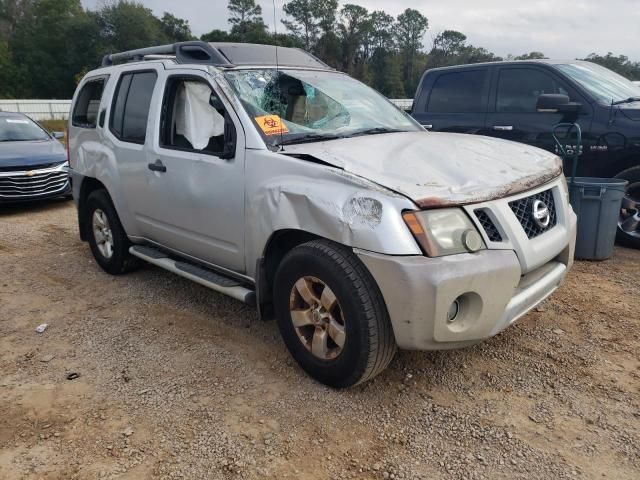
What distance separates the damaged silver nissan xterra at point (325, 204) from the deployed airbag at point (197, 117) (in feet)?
0.05

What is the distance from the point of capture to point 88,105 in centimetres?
503

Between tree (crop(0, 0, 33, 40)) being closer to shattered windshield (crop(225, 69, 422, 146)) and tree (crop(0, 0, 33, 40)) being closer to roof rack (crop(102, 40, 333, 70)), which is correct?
roof rack (crop(102, 40, 333, 70))

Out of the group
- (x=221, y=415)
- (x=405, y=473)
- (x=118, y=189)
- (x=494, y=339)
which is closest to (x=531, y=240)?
(x=494, y=339)

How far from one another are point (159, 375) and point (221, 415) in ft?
2.00

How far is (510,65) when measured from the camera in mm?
5902

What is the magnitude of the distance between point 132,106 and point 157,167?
0.80 meters

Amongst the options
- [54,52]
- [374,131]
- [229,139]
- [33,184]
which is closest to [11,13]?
[54,52]

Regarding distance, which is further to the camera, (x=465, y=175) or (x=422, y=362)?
(x=422, y=362)

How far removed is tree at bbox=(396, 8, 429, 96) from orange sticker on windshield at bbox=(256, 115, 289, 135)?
20182mm

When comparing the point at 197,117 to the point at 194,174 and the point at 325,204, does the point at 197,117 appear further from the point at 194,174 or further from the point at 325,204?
the point at 325,204

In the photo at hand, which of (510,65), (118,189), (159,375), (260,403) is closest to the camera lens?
(260,403)

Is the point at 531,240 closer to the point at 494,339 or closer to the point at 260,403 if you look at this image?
the point at 494,339

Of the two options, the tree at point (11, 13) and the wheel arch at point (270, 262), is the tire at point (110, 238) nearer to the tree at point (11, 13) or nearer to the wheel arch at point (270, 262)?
the wheel arch at point (270, 262)

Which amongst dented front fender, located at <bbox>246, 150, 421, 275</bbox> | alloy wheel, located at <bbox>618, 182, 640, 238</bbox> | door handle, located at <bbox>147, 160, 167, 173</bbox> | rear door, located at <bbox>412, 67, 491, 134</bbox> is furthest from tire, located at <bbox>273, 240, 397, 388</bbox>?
rear door, located at <bbox>412, 67, 491, 134</bbox>
